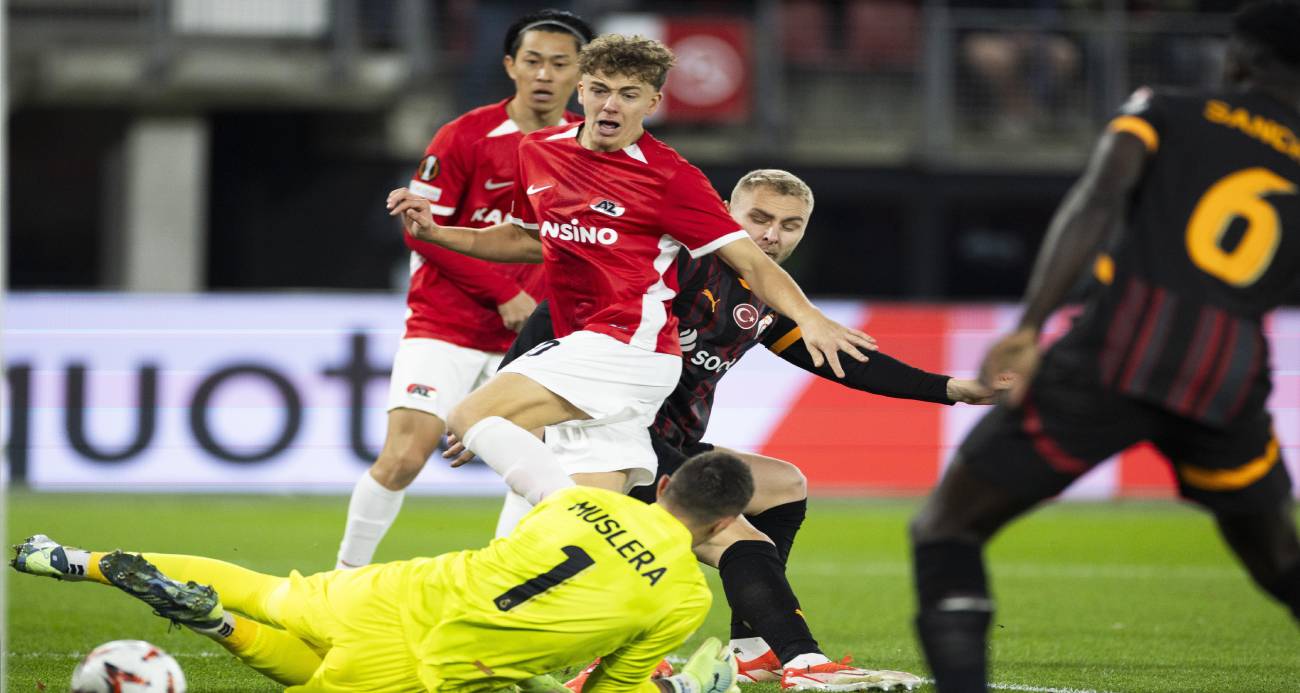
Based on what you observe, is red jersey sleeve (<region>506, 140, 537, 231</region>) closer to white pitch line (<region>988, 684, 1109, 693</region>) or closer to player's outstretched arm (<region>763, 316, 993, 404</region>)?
player's outstretched arm (<region>763, 316, 993, 404</region>)

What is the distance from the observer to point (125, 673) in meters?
4.00

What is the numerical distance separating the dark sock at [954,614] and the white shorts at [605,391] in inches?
57.2

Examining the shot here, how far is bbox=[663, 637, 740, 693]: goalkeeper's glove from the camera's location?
4539 millimetres

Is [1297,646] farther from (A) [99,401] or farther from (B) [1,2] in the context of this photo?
(A) [99,401]

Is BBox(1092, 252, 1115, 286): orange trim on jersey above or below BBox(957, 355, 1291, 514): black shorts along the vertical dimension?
above

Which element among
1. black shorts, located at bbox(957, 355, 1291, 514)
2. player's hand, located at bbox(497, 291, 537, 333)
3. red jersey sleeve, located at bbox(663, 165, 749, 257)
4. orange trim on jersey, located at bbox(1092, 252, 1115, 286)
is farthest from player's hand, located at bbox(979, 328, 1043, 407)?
player's hand, located at bbox(497, 291, 537, 333)

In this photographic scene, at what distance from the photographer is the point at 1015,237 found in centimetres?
2142

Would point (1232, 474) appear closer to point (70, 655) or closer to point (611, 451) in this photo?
point (611, 451)

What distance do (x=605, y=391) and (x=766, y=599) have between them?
2.85ft

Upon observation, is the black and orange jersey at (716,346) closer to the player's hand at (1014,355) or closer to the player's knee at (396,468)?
the player's knee at (396,468)

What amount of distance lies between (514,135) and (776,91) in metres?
12.1

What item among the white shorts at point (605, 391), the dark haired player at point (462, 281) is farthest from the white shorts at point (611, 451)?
the dark haired player at point (462, 281)

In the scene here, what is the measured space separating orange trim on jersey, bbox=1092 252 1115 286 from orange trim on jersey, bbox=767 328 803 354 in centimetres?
197

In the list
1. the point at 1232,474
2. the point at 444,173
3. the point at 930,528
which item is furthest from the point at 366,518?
the point at 1232,474
